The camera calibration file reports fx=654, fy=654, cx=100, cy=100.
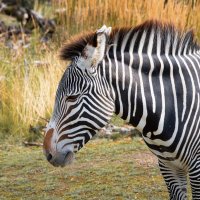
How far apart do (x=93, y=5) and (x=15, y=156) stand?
3.82 m

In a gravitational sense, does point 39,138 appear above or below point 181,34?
below

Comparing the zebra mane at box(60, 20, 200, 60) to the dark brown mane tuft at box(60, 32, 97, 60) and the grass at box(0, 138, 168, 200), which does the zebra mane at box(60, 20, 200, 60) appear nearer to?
the dark brown mane tuft at box(60, 32, 97, 60)

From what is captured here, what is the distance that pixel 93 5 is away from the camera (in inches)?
461

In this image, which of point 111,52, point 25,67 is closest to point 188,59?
point 111,52

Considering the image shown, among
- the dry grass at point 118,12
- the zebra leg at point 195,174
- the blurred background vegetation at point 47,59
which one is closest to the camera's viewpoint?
the zebra leg at point 195,174

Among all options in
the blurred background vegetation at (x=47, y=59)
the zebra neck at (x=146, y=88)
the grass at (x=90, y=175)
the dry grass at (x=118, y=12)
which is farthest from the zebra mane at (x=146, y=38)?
the dry grass at (x=118, y=12)

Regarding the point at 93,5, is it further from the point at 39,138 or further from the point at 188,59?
the point at 188,59

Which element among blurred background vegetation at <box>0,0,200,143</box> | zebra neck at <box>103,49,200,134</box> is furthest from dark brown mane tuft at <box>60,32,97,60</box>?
blurred background vegetation at <box>0,0,200,143</box>

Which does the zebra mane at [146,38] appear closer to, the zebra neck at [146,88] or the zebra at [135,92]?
the zebra at [135,92]

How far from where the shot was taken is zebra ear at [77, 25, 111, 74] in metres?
4.59

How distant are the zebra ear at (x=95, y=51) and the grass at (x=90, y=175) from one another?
8.41ft

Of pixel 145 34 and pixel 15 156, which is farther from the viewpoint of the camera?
pixel 15 156

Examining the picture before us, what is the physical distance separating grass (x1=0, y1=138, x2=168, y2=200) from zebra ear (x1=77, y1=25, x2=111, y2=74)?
2563mm

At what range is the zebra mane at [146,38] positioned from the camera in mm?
4820
